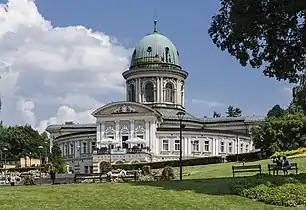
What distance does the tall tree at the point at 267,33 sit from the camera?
98.8ft

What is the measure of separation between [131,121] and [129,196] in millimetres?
71041

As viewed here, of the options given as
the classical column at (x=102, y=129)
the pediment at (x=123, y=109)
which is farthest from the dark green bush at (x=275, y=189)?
the classical column at (x=102, y=129)

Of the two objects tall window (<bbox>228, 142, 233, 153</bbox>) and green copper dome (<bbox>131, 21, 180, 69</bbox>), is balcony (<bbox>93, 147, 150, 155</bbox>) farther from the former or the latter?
green copper dome (<bbox>131, 21, 180, 69</bbox>)

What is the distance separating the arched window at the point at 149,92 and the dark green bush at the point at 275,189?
257 feet

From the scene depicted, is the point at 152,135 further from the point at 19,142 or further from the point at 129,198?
the point at 129,198

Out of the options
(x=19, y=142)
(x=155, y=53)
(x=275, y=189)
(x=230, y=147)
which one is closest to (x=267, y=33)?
(x=275, y=189)

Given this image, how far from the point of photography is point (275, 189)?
27.3 meters

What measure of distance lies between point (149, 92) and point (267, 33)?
77.5 meters

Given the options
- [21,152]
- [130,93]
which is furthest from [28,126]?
[130,93]

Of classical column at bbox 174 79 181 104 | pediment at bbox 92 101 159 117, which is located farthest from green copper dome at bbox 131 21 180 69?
pediment at bbox 92 101 159 117

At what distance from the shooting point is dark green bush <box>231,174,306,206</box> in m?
26.2

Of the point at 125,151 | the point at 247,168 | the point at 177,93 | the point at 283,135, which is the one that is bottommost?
the point at 247,168

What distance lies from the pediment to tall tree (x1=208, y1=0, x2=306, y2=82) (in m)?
64.7

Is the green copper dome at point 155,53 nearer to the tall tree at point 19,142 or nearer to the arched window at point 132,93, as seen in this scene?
the arched window at point 132,93
